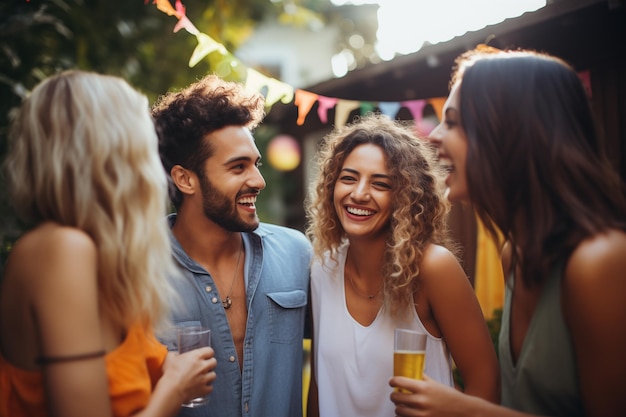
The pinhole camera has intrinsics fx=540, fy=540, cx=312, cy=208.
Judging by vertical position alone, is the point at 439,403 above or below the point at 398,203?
below

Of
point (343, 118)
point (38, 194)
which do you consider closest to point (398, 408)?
point (38, 194)

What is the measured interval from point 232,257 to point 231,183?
427 millimetres

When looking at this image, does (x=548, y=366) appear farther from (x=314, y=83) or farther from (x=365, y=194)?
(x=314, y=83)

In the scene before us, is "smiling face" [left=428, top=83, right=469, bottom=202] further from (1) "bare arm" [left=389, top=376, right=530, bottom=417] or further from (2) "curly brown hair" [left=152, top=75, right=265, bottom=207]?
(2) "curly brown hair" [left=152, top=75, right=265, bottom=207]

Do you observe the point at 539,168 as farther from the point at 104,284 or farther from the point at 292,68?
the point at 292,68

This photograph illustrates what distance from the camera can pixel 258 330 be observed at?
2.81 metres

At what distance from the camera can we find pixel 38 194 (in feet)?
5.18

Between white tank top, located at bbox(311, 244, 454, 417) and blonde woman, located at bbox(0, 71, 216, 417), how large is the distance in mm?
1049

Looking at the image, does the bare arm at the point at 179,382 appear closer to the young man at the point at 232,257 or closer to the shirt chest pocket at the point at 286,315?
the young man at the point at 232,257

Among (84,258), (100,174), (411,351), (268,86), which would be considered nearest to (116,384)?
Answer: (84,258)

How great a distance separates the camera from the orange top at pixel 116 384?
5.20 feet

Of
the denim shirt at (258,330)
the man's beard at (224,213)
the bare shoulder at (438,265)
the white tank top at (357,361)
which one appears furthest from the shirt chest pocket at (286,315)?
the bare shoulder at (438,265)

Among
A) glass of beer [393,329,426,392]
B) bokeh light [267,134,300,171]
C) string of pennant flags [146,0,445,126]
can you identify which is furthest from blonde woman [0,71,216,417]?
bokeh light [267,134,300,171]

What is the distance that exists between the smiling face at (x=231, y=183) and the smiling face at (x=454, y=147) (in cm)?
132
